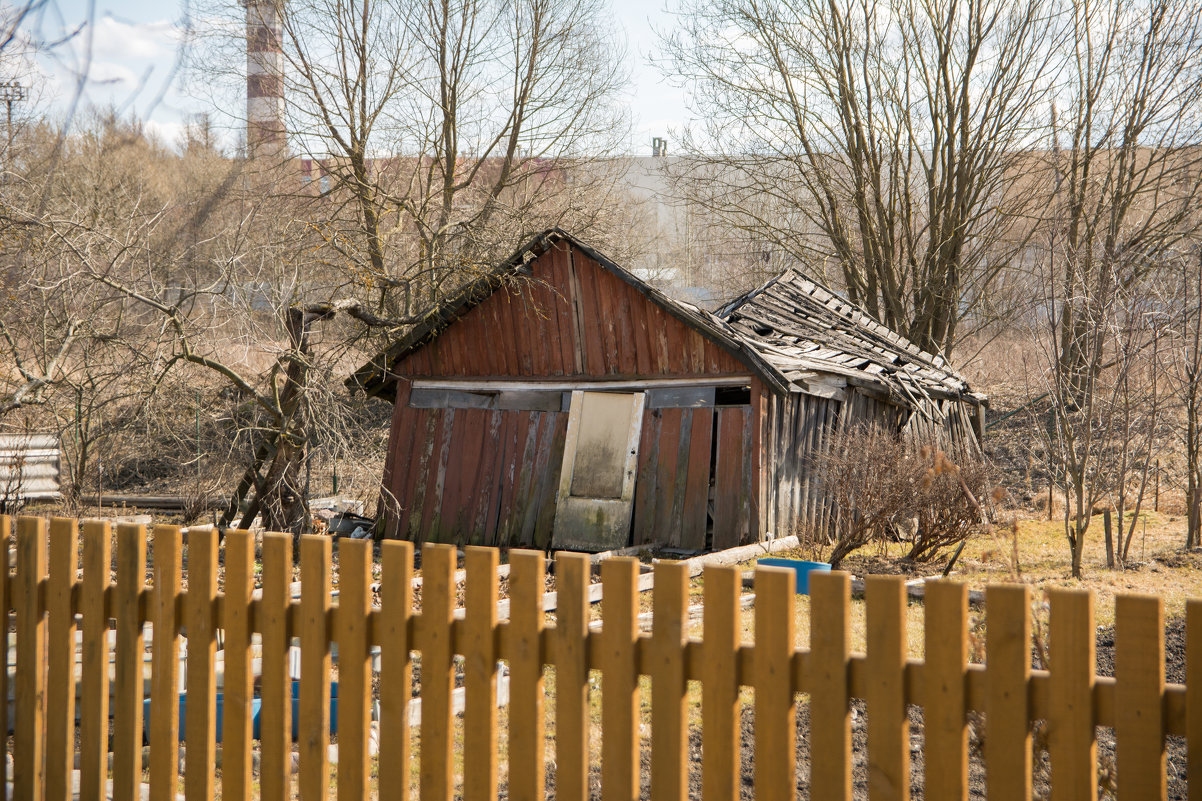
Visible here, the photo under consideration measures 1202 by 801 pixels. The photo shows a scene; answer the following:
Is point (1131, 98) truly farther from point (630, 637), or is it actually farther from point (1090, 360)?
point (630, 637)

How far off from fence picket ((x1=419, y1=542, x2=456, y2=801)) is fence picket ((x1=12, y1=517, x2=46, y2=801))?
1629 millimetres

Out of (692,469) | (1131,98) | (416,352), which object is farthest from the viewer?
(1131,98)

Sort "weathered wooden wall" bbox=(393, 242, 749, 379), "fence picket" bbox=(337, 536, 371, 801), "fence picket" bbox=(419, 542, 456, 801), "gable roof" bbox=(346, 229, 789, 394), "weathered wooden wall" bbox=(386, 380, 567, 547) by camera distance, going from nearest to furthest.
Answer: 1. "fence picket" bbox=(419, 542, 456, 801)
2. "fence picket" bbox=(337, 536, 371, 801)
3. "gable roof" bbox=(346, 229, 789, 394)
4. "weathered wooden wall" bbox=(393, 242, 749, 379)
5. "weathered wooden wall" bbox=(386, 380, 567, 547)

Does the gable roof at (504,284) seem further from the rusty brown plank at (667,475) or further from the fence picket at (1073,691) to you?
the fence picket at (1073,691)

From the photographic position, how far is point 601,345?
42.1 feet

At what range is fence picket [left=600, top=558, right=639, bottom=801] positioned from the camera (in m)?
2.59

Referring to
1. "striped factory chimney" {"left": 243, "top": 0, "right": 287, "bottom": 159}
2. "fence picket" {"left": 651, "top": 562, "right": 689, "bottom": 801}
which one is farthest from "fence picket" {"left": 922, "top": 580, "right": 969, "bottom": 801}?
"striped factory chimney" {"left": 243, "top": 0, "right": 287, "bottom": 159}

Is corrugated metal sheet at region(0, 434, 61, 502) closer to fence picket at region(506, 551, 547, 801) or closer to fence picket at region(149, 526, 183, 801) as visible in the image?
fence picket at region(149, 526, 183, 801)

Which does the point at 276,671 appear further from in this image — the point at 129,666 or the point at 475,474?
the point at 475,474

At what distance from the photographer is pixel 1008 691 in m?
2.30

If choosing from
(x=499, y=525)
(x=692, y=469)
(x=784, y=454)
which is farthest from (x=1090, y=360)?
(x=499, y=525)

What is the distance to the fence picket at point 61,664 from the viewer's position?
11.1ft

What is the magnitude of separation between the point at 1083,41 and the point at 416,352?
1652 cm

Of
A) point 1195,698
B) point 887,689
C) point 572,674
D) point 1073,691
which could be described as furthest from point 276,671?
point 1195,698
